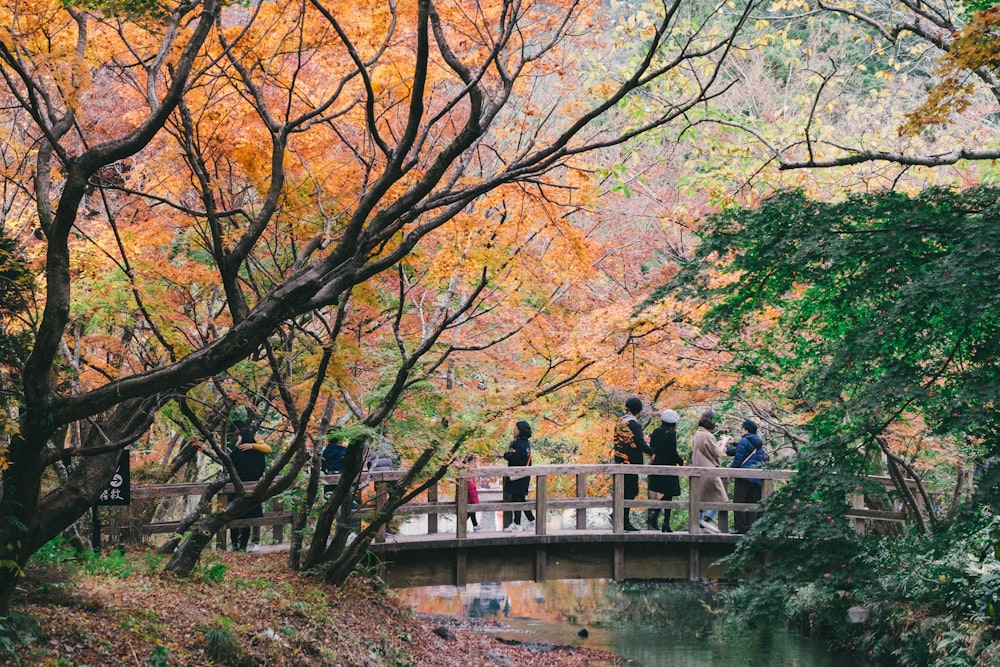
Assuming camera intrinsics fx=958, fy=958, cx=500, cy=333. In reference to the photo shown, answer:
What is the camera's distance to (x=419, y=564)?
12.2m

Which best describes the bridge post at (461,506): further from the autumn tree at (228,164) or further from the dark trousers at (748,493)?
the dark trousers at (748,493)

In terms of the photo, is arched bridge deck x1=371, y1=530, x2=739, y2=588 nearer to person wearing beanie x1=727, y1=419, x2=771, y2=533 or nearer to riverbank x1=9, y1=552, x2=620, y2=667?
person wearing beanie x1=727, y1=419, x2=771, y2=533

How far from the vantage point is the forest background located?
20.3 feet

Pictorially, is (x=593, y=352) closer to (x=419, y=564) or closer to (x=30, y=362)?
(x=419, y=564)

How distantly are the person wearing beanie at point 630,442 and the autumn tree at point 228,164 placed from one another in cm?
351

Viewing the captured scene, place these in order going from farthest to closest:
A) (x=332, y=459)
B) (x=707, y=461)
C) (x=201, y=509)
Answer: (x=707, y=461)
(x=332, y=459)
(x=201, y=509)

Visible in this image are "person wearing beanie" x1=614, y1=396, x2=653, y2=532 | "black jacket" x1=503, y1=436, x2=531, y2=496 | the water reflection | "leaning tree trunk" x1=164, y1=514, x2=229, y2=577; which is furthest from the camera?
the water reflection

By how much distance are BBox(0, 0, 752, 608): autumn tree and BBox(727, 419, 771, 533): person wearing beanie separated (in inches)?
178

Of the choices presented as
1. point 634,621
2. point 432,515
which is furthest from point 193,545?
point 634,621

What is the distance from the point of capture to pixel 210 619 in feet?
26.6

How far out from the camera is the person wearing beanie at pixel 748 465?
12.8 metres

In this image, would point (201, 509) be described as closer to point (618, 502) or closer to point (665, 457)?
point (618, 502)

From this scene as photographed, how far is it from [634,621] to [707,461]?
5.94 m

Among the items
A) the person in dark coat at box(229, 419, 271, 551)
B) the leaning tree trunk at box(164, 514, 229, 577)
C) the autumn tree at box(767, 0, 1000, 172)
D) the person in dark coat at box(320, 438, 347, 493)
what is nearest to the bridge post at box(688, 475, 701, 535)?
the autumn tree at box(767, 0, 1000, 172)
